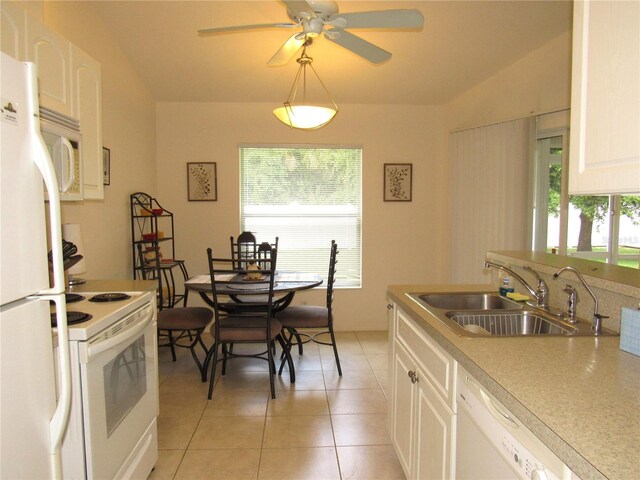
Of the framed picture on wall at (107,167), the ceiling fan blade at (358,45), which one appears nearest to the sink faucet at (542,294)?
the ceiling fan blade at (358,45)

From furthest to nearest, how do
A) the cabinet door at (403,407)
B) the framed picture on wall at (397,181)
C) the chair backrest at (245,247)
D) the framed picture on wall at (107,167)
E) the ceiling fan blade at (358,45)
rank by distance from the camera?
1. the framed picture on wall at (397,181)
2. the chair backrest at (245,247)
3. the framed picture on wall at (107,167)
4. the ceiling fan blade at (358,45)
5. the cabinet door at (403,407)

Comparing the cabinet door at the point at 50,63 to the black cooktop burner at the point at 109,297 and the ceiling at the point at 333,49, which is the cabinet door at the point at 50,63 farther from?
the ceiling at the point at 333,49

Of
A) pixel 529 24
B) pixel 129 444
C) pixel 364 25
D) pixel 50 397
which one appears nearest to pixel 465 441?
pixel 50 397

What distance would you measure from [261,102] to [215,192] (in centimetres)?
108

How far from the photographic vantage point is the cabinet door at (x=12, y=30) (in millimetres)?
1497

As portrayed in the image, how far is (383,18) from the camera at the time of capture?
205 cm

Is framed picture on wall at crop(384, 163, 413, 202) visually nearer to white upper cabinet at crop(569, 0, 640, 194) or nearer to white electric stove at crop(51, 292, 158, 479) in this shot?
white electric stove at crop(51, 292, 158, 479)

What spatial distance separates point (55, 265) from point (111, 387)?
0.75m

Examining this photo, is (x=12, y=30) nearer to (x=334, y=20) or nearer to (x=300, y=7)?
(x=300, y=7)

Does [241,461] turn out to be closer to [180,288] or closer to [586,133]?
[586,133]

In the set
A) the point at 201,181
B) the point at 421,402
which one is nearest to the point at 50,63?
the point at 421,402

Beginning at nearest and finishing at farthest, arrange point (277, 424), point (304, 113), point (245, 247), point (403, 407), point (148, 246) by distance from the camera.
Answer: point (403, 407) → point (277, 424) → point (304, 113) → point (148, 246) → point (245, 247)

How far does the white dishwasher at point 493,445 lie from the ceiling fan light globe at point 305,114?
2.05 metres

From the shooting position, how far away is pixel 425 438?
161cm
